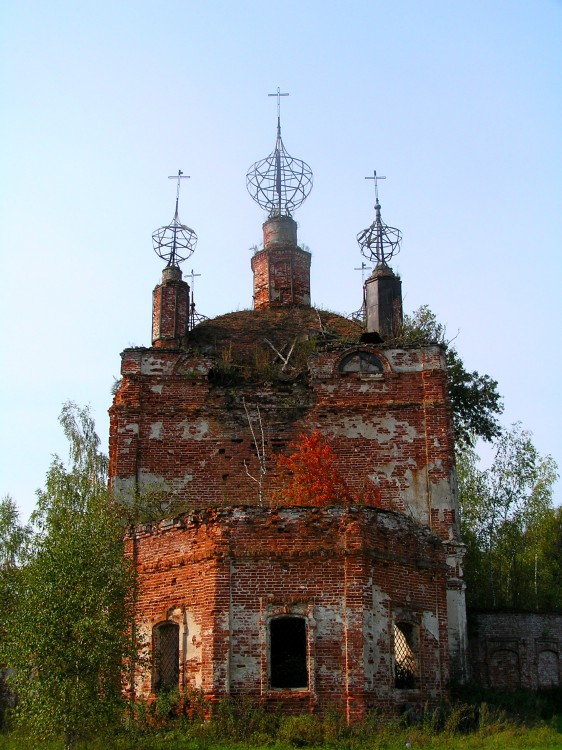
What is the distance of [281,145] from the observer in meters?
28.8

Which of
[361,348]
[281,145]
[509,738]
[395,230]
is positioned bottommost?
[509,738]

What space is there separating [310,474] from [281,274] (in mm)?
8713

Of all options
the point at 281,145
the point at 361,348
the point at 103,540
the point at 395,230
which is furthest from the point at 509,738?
the point at 281,145

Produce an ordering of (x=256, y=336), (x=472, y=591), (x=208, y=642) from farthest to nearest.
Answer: (x=472, y=591)
(x=256, y=336)
(x=208, y=642)

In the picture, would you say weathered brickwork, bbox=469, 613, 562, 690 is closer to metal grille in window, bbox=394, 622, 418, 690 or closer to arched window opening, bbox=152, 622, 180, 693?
metal grille in window, bbox=394, 622, 418, 690

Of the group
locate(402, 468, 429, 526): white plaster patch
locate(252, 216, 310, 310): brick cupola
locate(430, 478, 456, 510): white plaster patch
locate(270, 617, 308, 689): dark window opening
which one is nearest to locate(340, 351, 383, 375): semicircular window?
locate(402, 468, 429, 526): white plaster patch

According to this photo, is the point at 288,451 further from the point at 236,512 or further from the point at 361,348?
the point at 236,512

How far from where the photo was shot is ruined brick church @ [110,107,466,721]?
1432 centimetres

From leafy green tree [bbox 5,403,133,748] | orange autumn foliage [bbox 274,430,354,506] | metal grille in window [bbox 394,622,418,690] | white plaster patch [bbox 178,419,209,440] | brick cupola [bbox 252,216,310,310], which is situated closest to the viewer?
leafy green tree [bbox 5,403,133,748]

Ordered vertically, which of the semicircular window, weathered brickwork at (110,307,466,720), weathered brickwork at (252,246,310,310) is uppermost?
weathered brickwork at (252,246,310,310)

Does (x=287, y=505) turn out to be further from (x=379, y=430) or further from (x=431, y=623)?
(x=379, y=430)

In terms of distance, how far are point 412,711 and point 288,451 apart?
6.61m

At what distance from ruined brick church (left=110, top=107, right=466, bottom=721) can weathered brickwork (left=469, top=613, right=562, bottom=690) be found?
457 cm

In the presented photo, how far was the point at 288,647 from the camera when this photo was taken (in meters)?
14.5
